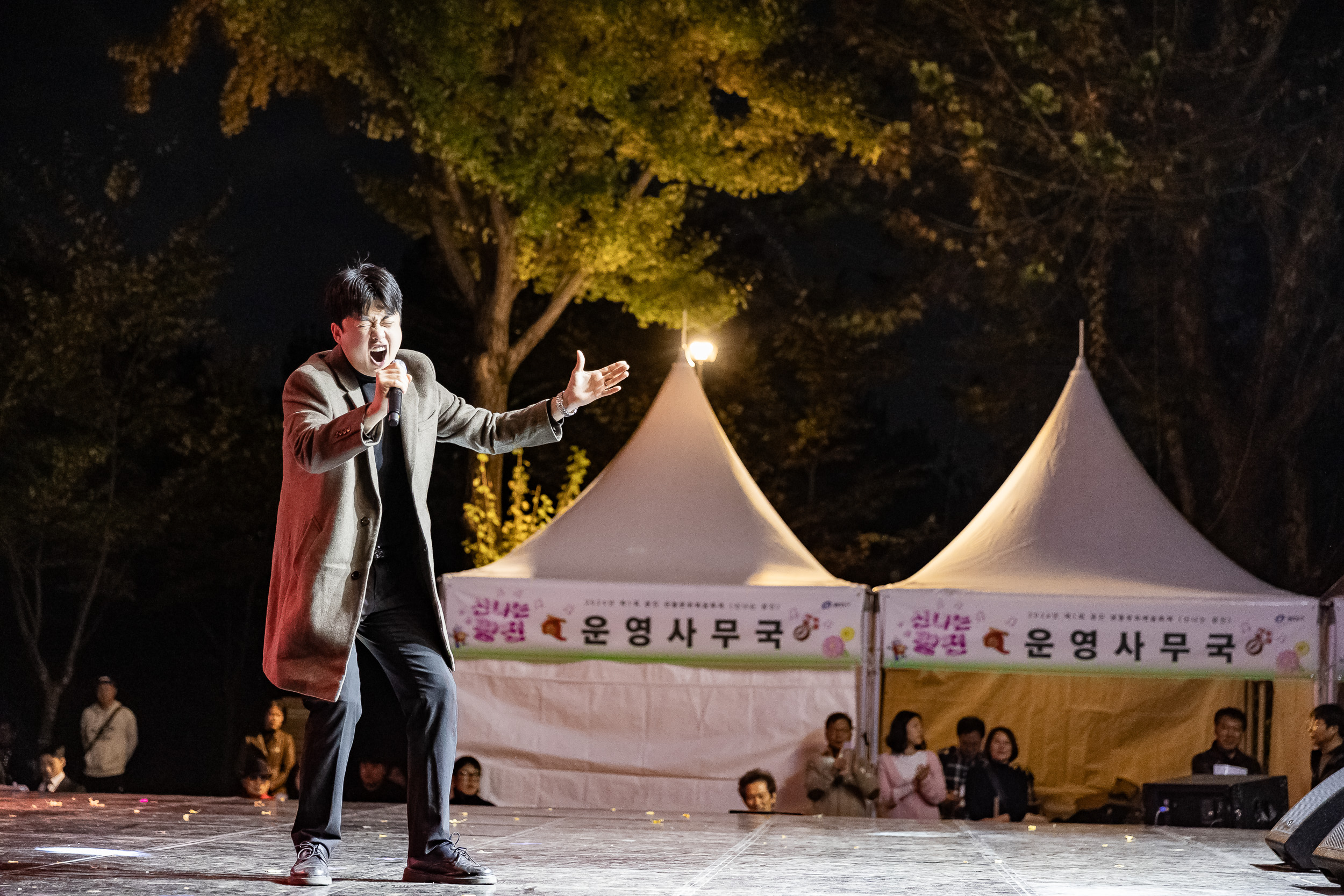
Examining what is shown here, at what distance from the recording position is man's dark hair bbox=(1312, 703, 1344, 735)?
364 inches

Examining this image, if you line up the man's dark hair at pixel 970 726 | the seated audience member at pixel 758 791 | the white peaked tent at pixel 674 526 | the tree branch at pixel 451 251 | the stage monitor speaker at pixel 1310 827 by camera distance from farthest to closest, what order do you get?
the tree branch at pixel 451 251
the man's dark hair at pixel 970 726
the white peaked tent at pixel 674 526
the seated audience member at pixel 758 791
the stage monitor speaker at pixel 1310 827

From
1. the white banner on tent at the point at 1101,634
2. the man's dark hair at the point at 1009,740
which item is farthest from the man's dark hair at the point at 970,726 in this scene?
the white banner on tent at the point at 1101,634

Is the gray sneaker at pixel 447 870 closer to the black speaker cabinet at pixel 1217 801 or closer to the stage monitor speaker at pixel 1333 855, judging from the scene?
the stage monitor speaker at pixel 1333 855

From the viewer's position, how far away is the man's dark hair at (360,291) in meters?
4.27

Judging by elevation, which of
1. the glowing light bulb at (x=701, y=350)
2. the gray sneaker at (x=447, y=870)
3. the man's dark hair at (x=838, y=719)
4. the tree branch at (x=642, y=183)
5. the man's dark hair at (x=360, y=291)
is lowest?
the man's dark hair at (x=838, y=719)

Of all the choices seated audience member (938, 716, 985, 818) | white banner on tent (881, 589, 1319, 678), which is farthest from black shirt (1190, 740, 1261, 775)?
seated audience member (938, 716, 985, 818)

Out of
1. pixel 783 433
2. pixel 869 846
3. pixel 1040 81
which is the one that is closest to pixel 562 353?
pixel 783 433

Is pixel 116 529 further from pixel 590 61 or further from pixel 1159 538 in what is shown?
pixel 1159 538

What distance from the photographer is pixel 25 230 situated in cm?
1961

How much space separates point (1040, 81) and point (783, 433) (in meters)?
7.26

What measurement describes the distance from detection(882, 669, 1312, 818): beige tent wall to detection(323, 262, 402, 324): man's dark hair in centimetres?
694

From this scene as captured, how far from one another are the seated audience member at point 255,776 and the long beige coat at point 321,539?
591 cm

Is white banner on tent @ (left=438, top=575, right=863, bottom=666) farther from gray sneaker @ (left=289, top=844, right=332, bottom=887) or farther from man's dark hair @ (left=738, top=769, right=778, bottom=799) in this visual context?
gray sneaker @ (left=289, top=844, right=332, bottom=887)

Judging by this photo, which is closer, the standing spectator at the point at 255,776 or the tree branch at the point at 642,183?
the standing spectator at the point at 255,776
